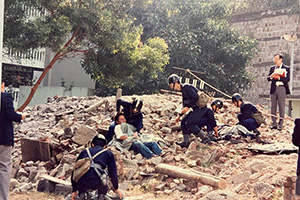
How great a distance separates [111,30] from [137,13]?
31.3ft

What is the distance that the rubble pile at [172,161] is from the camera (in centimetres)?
955

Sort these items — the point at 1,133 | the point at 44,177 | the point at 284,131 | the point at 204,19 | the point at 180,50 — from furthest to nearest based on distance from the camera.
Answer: the point at 204,19 < the point at 180,50 < the point at 284,131 < the point at 44,177 < the point at 1,133

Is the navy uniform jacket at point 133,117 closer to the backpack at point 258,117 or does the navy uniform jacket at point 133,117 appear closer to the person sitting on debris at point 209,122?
Result: the person sitting on debris at point 209,122

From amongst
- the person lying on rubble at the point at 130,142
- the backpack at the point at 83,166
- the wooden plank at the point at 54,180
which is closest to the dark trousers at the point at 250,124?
the person lying on rubble at the point at 130,142

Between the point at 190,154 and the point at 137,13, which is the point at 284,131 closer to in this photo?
the point at 190,154

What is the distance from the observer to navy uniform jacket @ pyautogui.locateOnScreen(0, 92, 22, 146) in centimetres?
770

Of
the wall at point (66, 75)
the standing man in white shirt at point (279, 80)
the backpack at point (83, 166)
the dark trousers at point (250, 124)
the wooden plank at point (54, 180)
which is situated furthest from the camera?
the wall at point (66, 75)

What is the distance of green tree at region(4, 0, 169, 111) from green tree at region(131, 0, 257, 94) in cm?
599

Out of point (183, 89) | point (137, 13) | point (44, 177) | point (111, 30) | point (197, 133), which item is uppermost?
point (137, 13)

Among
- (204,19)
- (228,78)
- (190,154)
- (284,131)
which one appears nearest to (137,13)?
(204,19)

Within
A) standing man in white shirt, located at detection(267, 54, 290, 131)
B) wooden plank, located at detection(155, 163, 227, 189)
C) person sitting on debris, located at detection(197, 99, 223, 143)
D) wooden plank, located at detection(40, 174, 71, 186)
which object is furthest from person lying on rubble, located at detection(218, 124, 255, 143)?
wooden plank, located at detection(40, 174, 71, 186)

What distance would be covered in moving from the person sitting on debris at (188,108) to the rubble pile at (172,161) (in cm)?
30

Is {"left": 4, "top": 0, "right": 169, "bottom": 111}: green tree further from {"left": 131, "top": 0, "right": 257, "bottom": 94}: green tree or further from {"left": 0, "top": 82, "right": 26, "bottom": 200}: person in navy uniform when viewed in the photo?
{"left": 0, "top": 82, "right": 26, "bottom": 200}: person in navy uniform

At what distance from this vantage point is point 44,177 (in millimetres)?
10453
